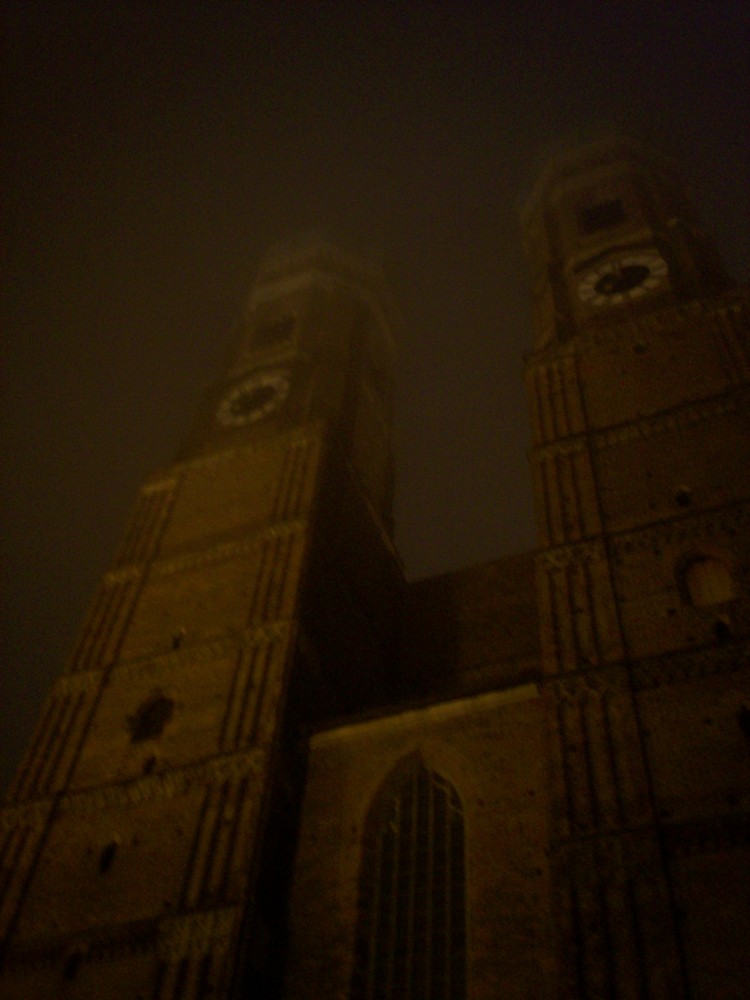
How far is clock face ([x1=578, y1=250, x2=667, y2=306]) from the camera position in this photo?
28.0 meters

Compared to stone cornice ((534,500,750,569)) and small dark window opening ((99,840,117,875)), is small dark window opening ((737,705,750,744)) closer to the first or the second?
stone cornice ((534,500,750,569))

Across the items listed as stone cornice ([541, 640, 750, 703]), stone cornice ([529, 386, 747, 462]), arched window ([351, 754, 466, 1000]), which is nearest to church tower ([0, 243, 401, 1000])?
arched window ([351, 754, 466, 1000])

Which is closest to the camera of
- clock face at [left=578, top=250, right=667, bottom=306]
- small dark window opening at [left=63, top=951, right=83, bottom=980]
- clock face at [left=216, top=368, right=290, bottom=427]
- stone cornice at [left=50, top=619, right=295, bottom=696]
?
small dark window opening at [left=63, top=951, right=83, bottom=980]

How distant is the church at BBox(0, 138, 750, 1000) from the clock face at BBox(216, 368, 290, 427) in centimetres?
148

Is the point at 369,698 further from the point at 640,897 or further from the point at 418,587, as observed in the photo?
the point at 640,897

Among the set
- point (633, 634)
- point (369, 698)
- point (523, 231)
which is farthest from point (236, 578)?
point (523, 231)

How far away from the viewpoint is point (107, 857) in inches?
733

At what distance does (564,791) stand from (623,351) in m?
12.1

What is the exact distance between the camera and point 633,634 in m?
18.2

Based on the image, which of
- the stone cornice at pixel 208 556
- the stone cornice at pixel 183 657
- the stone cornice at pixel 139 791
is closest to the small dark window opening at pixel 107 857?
the stone cornice at pixel 139 791

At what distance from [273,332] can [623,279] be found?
11401 millimetres

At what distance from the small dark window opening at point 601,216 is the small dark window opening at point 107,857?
70.4 feet

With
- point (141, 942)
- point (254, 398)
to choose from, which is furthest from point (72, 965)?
point (254, 398)

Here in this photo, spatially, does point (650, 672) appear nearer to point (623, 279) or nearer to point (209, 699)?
point (209, 699)
